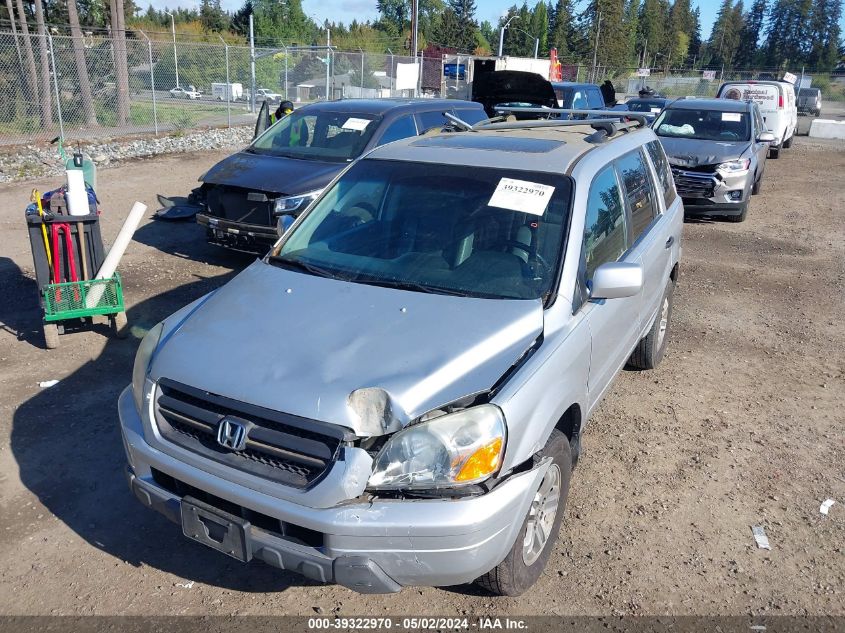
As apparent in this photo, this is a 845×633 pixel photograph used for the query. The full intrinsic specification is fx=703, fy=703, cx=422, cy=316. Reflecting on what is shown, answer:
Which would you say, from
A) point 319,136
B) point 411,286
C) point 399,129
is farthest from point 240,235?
point 411,286

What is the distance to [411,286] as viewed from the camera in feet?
11.0

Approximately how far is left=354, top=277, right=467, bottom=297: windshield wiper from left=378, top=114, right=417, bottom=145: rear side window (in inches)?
202

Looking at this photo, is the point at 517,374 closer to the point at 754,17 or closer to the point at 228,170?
the point at 228,170

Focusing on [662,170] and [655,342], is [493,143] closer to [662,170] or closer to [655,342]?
[662,170]

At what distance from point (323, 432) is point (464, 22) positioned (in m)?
115

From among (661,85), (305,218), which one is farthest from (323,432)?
(661,85)

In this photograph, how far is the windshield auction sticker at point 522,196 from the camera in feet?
11.6

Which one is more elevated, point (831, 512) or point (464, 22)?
point (464, 22)

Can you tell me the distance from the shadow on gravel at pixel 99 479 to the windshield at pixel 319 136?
3670 mm

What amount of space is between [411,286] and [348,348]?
2.07 feet

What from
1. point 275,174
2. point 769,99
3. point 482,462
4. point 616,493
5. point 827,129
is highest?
point 769,99

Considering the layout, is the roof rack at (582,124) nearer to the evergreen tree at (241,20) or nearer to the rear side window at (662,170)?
the rear side window at (662,170)

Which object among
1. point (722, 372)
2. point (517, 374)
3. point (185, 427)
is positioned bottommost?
point (722, 372)

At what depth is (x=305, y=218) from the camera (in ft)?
13.4
